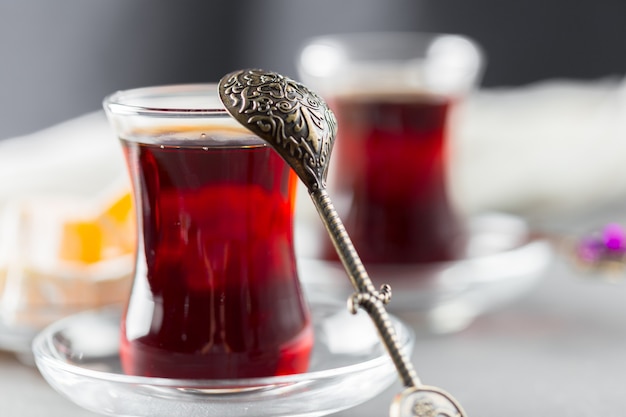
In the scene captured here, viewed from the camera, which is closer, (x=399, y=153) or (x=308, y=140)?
(x=308, y=140)

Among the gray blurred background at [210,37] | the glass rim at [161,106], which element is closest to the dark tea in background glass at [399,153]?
the glass rim at [161,106]

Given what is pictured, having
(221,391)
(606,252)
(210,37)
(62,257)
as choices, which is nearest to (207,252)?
(221,391)

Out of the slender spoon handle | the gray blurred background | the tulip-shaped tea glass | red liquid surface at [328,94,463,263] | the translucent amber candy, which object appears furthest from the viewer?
the gray blurred background

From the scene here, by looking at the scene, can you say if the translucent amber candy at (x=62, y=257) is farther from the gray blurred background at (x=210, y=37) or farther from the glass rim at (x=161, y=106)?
the gray blurred background at (x=210, y=37)

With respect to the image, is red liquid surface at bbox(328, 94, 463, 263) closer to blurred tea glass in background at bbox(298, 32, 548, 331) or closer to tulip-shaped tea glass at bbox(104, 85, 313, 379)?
blurred tea glass in background at bbox(298, 32, 548, 331)

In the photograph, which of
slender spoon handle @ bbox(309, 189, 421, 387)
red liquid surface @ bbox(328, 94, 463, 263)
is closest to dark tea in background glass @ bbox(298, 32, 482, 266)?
red liquid surface @ bbox(328, 94, 463, 263)

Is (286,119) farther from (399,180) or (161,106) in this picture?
(399,180)
